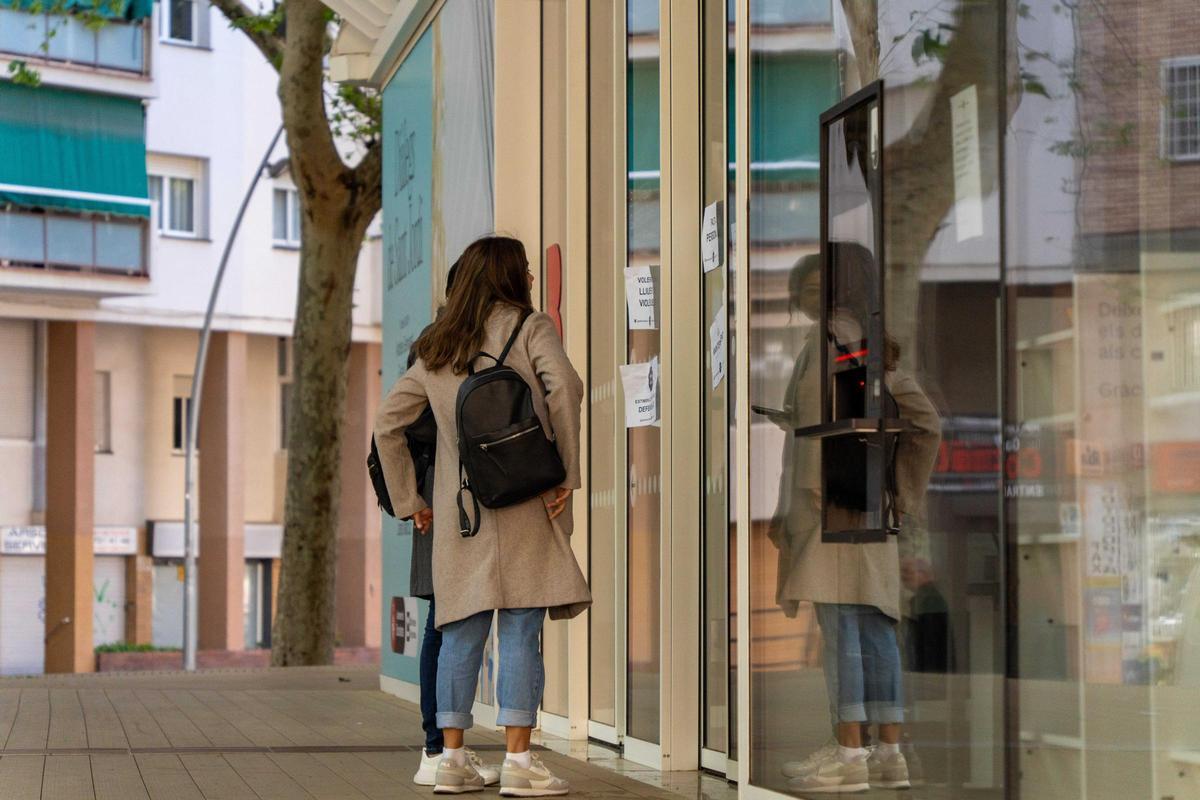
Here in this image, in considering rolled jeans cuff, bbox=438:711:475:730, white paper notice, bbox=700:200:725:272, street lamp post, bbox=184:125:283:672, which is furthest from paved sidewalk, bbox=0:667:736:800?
street lamp post, bbox=184:125:283:672

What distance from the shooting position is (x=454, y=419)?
623cm

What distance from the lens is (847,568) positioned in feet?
16.6

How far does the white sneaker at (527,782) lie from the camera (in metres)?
6.20

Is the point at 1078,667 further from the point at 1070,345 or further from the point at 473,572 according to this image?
the point at 473,572

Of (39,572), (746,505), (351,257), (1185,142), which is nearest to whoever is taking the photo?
(1185,142)

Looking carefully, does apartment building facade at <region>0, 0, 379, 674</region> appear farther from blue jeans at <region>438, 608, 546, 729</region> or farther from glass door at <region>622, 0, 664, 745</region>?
blue jeans at <region>438, 608, 546, 729</region>

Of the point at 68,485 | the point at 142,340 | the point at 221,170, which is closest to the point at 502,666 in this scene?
the point at 68,485

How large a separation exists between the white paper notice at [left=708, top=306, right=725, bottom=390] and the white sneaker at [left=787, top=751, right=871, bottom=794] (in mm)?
2037

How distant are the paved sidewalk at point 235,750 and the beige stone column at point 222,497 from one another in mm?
24949

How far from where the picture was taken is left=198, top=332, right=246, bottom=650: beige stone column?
3772 centimetres

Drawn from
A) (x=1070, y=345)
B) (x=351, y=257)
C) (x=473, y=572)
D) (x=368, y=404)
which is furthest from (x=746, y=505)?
(x=368, y=404)

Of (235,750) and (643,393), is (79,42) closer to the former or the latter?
(235,750)

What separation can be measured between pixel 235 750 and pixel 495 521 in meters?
2.65

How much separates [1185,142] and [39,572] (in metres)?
34.8
